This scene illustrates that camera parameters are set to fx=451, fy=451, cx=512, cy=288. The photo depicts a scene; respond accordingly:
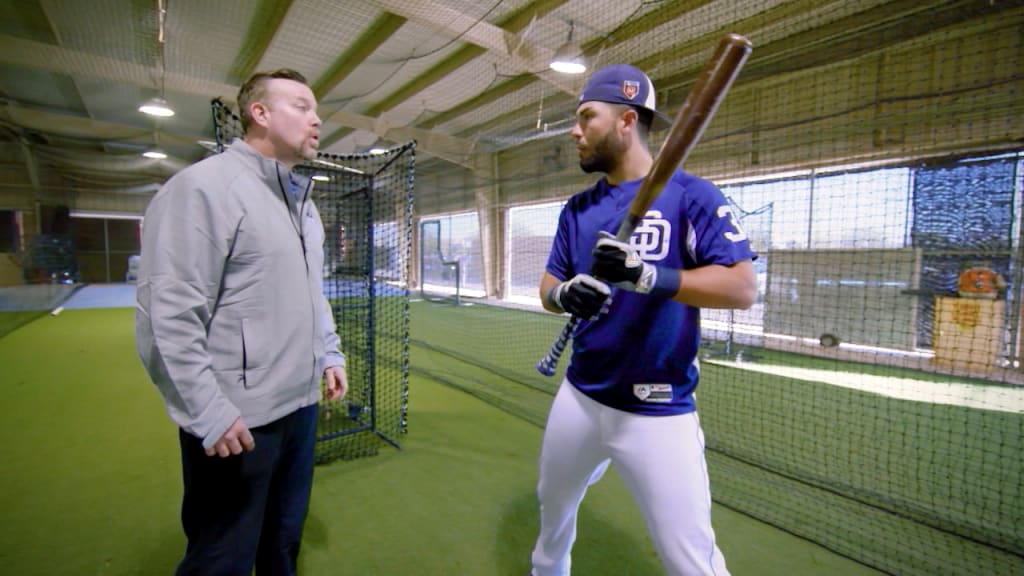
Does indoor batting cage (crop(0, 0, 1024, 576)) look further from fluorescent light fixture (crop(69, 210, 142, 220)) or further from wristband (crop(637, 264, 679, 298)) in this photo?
fluorescent light fixture (crop(69, 210, 142, 220))

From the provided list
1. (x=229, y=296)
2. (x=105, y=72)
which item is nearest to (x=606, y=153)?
(x=229, y=296)

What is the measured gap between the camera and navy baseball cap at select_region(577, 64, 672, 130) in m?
1.35

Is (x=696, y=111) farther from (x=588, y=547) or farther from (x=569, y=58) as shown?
(x=569, y=58)

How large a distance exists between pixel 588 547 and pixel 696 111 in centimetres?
207

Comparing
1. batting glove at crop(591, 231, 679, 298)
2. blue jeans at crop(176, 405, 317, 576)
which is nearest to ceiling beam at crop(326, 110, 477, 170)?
blue jeans at crop(176, 405, 317, 576)

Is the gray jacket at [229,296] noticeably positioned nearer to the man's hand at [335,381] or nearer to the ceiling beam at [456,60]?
the man's hand at [335,381]

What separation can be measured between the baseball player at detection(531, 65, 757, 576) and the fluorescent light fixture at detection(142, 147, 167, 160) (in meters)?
15.4

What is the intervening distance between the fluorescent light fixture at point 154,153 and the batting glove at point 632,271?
15677mm

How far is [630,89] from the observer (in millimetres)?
1354

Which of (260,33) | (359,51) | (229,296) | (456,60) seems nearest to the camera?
(229,296)

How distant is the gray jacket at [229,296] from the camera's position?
1.11 meters

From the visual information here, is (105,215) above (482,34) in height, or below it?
below

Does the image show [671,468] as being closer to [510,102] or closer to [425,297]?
[510,102]

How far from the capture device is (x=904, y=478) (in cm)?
301
